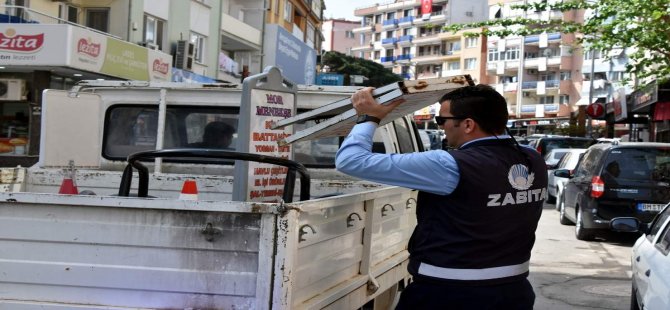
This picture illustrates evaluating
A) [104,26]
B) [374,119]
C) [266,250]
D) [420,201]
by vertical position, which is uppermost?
[104,26]

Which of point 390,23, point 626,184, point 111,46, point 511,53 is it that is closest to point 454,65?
point 511,53

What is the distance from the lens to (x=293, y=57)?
28.4 m

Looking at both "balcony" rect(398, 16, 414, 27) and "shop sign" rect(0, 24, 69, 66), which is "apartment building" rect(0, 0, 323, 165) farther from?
"balcony" rect(398, 16, 414, 27)

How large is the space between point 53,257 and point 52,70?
646 inches

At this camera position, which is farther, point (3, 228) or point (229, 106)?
point (229, 106)

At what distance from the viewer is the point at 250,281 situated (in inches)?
118

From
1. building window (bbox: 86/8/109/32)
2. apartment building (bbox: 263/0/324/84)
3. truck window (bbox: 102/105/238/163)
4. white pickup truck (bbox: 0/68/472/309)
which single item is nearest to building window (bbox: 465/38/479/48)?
apartment building (bbox: 263/0/324/84)

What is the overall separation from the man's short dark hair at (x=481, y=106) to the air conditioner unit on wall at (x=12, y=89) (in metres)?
17.8

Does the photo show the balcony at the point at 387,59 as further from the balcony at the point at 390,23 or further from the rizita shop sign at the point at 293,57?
the rizita shop sign at the point at 293,57

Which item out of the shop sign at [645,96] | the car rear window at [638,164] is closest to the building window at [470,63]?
the shop sign at [645,96]

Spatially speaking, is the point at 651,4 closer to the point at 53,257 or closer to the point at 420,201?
Result: the point at 420,201

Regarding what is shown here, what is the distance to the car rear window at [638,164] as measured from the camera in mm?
11133

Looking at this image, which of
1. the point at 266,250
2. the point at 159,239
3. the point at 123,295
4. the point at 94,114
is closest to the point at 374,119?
the point at 266,250

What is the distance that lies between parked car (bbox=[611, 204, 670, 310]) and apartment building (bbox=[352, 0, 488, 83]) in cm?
7873
